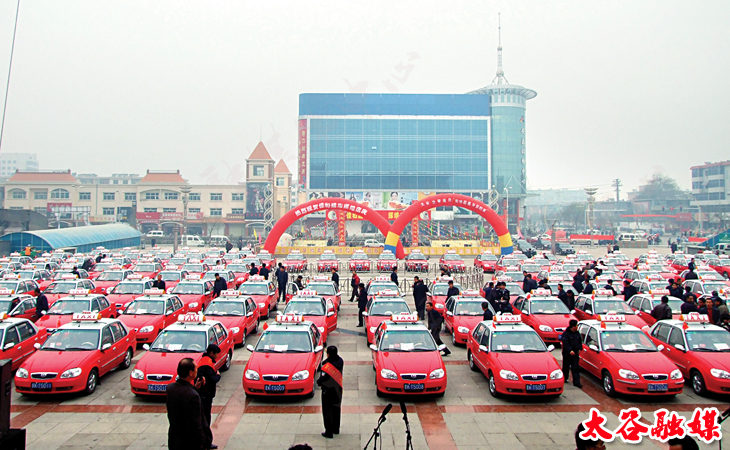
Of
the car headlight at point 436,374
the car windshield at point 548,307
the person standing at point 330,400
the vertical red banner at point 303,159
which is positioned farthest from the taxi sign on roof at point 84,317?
the vertical red banner at point 303,159

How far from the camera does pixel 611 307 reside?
1538 centimetres

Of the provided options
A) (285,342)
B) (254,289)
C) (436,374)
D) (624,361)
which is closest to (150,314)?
(254,289)

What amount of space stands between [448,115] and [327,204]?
54427mm

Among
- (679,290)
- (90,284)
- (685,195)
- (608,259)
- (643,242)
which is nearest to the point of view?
(679,290)

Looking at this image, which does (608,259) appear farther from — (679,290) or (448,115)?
(448,115)

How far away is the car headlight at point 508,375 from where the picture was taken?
9.77m

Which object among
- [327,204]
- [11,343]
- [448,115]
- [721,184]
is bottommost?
[11,343]

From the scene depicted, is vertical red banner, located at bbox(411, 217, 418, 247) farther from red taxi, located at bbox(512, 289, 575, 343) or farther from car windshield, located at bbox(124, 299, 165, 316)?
car windshield, located at bbox(124, 299, 165, 316)

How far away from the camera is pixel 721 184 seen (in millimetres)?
102500

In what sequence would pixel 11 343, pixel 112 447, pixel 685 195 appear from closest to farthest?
pixel 112 447
pixel 11 343
pixel 685 195

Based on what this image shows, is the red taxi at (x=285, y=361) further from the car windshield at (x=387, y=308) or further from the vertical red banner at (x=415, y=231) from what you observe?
the vertical red banner at (x=415, y=231)

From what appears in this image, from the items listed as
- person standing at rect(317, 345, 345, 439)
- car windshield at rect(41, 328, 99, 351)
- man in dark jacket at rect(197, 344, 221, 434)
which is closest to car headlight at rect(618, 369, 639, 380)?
person standing at rect(317, 345, 345, 439)

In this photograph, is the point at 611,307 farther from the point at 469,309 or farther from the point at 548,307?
the point at 469,309

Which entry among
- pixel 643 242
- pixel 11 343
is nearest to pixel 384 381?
pixel 11 343
